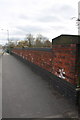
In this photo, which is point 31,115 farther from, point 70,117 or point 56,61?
point 56,61

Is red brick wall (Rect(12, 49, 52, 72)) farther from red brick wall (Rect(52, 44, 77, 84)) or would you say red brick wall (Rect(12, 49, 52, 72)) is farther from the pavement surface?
the pavement surface

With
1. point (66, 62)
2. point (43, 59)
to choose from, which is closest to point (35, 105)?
point (66, 62)

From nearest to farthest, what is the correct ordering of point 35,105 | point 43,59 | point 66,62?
point 35,105, point 66,62, point 43,59

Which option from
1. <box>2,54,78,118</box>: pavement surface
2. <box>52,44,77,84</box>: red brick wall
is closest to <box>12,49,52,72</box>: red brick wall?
<box>52,44,77,84</box>: red brick wall

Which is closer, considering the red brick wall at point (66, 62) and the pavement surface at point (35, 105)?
the pavement surface at point (35, 105)

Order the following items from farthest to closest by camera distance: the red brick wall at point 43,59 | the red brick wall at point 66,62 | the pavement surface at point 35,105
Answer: the red brick wall at point 43,59, the red brick wall at point 66,62, the pavement surface at point 35,105

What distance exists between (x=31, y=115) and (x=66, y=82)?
1.97 m

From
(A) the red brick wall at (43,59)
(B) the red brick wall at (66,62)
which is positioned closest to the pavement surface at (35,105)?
(B) the red brick wall at (66,62)

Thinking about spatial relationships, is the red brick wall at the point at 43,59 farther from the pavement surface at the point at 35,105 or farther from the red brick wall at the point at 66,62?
the pavement surface at the point at 35,105

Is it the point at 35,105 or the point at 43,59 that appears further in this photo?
the point at 43,59

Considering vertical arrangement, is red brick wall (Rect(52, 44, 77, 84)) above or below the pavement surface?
above

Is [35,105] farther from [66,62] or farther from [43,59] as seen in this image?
[43,59]

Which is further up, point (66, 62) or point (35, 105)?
point (66, 62)

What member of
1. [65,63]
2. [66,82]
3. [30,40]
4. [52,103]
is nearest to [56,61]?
[65,63]
